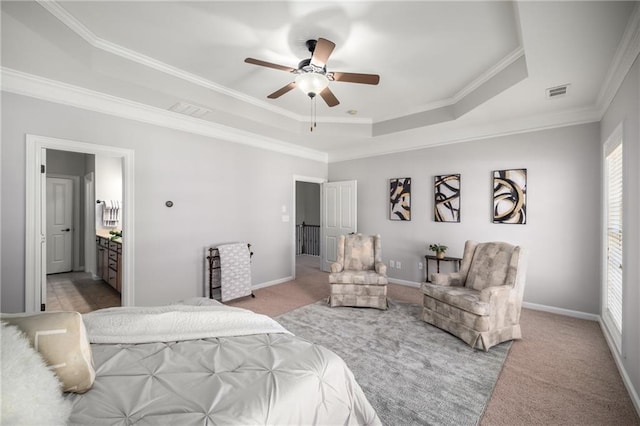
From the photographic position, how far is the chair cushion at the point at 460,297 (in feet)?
8.98

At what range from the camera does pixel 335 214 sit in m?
6.00

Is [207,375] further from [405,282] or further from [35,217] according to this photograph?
[405,282]

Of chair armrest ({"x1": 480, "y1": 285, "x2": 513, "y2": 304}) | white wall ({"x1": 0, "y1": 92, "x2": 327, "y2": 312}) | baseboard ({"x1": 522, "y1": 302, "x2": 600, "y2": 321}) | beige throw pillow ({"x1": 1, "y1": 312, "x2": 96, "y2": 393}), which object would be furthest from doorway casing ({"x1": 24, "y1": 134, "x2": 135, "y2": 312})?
baseboard ({"x1": 522, "y1": 302, "x2": 600, "y2": 321})

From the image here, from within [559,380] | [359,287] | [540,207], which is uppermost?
[540,207]

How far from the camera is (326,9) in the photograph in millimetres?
2170

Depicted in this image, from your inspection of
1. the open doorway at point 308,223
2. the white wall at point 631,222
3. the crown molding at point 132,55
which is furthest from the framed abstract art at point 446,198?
the open doorway at point 308,223

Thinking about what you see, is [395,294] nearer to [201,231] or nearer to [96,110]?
[201,231]

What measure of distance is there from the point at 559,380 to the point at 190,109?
188 inches

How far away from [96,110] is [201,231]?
76.3 inches

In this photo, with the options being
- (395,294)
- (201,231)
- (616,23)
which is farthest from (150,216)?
(616,23)

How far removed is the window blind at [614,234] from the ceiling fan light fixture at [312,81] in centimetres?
287

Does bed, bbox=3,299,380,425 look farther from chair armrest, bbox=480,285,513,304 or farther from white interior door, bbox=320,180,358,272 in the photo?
white interior door, bbox=320,180,358,272

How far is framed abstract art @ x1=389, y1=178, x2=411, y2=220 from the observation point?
510 cm

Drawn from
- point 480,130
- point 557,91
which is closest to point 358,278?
point 480,130
